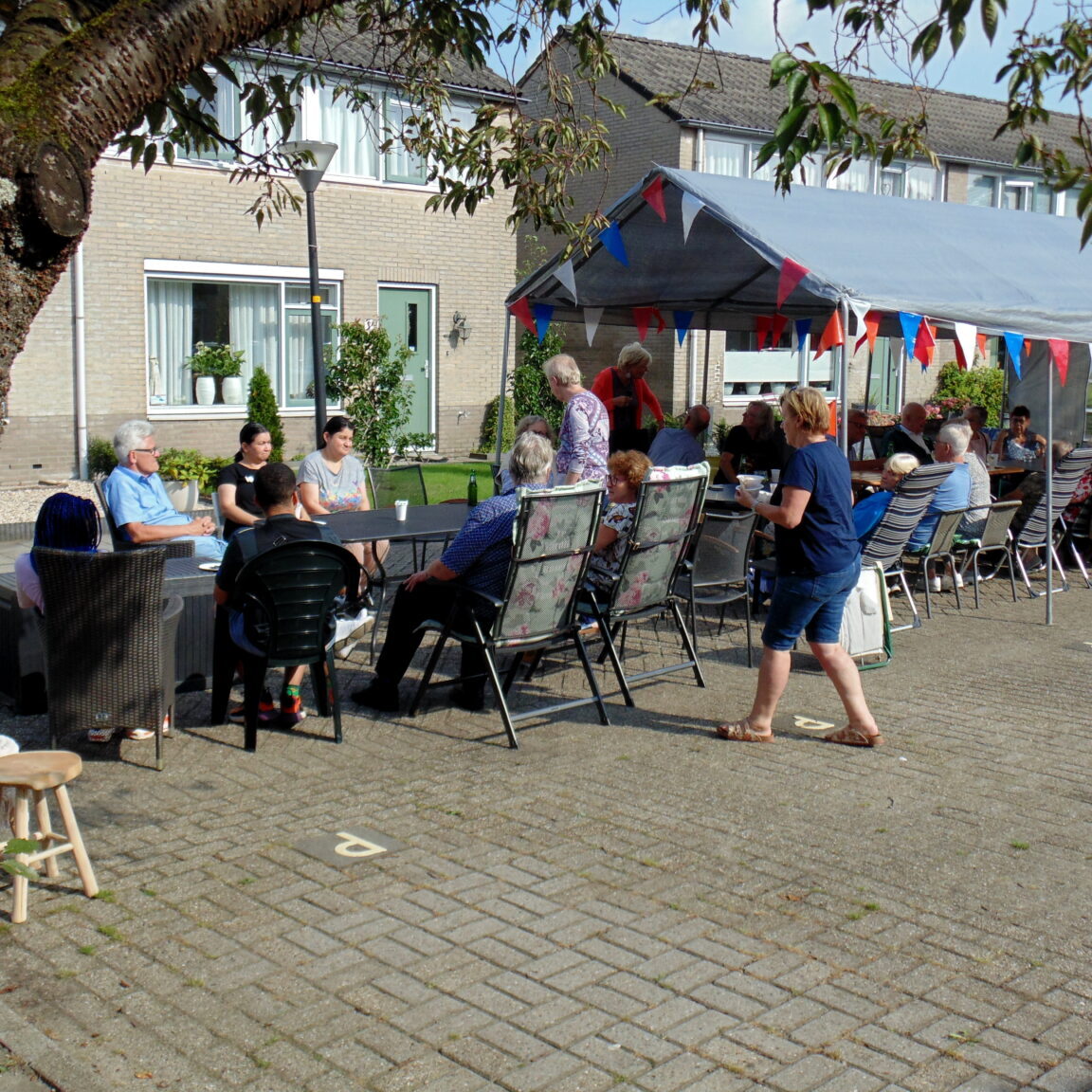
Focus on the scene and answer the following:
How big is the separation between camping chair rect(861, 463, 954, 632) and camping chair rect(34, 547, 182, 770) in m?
4.87

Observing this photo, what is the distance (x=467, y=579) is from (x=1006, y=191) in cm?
2888

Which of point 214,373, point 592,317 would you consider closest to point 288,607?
point 592,317

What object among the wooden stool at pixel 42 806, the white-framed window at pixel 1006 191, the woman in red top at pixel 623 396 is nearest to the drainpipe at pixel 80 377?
the woman in red top at pixel 623 396

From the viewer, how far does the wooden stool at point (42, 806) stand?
4.27 meters

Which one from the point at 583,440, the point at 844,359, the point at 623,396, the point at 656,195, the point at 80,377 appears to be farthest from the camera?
the point at 80,377

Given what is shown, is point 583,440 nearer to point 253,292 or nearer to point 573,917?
point 573,917

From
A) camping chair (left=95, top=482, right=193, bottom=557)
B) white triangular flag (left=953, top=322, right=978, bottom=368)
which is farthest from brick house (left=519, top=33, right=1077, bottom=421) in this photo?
camping chair (left=95, top=482, right=193, bottom=557)

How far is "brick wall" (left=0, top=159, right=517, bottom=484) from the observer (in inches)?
672

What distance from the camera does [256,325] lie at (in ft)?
63.8

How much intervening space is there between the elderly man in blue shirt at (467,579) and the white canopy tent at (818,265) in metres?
2.70

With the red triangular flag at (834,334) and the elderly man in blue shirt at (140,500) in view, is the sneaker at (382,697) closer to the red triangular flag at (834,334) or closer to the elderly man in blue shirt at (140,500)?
the elderly man in blue shirt at (140,500)

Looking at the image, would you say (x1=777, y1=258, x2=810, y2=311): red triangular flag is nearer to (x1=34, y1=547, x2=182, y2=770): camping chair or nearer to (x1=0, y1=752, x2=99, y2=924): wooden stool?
(x1=34, y1=547, x2=182, y2=770): camping chair

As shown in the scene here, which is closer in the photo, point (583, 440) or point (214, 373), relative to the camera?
point (583, 440)

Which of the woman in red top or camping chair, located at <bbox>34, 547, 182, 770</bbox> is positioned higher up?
the woman in red top
